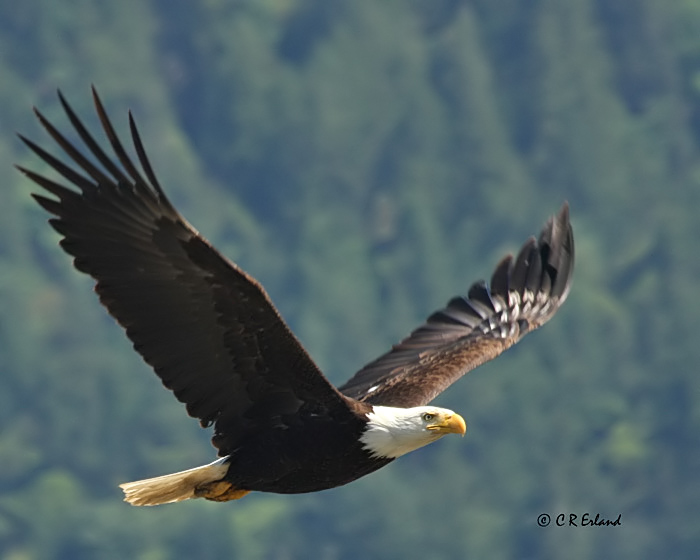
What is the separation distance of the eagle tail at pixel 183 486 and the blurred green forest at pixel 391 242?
132 ft

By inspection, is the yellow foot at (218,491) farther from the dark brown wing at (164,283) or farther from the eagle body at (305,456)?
the dark brown wing at (164,283)

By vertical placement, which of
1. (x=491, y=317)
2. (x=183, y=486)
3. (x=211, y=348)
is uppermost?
(x=491, y=317)

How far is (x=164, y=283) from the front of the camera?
356 inches

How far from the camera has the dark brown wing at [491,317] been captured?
11672 mm

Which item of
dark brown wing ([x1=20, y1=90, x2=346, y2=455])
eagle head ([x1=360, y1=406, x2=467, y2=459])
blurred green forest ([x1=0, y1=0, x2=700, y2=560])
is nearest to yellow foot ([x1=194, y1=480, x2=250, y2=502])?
dark brown wing ([x1=20, y1=90, x2=346, y2=455])

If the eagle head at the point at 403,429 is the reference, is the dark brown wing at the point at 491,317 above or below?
above

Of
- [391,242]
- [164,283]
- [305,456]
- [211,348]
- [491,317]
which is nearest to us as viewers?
[164,283]

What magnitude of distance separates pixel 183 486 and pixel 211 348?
1027 millimetres

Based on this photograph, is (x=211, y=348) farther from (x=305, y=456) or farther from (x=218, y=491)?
(x=218, y=491)

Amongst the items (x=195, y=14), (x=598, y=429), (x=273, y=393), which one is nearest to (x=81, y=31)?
(x=195, y=14)

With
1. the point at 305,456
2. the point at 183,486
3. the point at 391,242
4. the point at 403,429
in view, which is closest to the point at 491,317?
the point at 403,429

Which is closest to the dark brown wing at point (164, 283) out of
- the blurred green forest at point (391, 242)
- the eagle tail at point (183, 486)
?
the eagle tail at point (183, 486)

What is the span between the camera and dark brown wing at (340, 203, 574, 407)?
11672mm

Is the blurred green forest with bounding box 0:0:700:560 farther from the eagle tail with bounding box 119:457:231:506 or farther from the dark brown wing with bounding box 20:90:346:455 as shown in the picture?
the dark brown wing with bounding box 20:90:346:455
